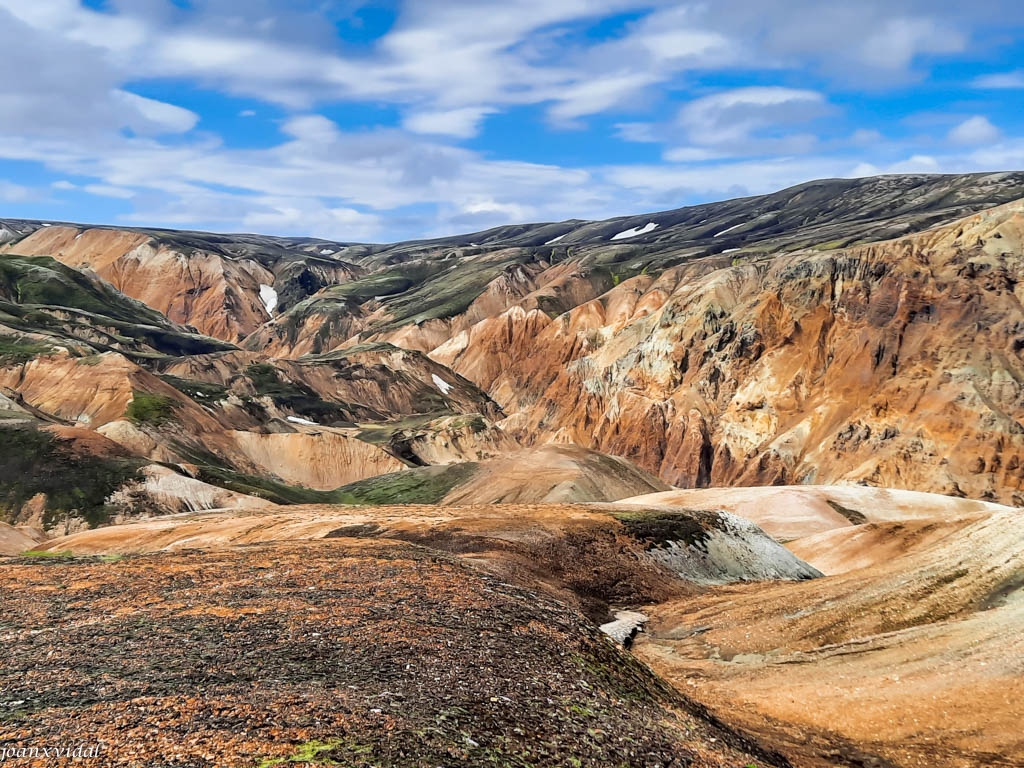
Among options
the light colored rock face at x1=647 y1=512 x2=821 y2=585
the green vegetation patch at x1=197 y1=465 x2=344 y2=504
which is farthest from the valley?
the green vegetation patch at x1=197 y1=465 x2=344 y2=504

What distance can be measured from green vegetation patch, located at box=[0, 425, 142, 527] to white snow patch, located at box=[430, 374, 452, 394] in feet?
221

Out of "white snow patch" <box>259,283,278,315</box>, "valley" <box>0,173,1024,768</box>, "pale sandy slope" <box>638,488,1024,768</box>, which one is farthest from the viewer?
"white snow patch" <box>259,283,278,315</box>

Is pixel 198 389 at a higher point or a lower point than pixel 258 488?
higher

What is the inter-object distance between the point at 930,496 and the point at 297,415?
7147cm

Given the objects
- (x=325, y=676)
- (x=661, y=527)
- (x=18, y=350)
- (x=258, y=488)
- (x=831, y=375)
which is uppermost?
(x=831, y=375)

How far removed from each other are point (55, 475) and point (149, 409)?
1998cm

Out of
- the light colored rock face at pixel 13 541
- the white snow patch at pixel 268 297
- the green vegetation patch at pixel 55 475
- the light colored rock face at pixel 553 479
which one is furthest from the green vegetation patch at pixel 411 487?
the white snow patch at pixel 268 297

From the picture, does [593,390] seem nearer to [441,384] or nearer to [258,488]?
[441,384]

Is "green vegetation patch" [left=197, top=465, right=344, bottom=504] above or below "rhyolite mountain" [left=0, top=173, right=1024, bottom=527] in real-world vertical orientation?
below

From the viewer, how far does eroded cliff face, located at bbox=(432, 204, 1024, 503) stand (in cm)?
7162

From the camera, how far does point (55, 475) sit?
5103cm

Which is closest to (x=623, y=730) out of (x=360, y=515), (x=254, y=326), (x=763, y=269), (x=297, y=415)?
(x=360, y=515)

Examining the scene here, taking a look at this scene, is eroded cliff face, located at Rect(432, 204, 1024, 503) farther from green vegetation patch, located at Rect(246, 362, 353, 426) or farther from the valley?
green vegetation patch, located at Rect(246, 362, 353, 426)

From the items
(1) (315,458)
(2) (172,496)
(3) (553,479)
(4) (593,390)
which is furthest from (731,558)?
(4) (593,390)
